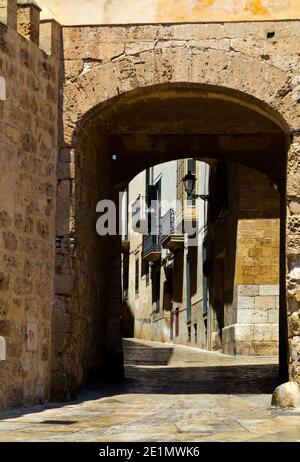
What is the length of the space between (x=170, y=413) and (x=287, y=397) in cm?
117

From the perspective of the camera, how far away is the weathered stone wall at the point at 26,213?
31.7 feet

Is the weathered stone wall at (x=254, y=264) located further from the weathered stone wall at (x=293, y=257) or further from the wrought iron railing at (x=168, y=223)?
the weathered stone wall at (x=293, y=257)

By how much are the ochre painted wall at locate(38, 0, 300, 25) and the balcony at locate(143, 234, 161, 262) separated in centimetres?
1991

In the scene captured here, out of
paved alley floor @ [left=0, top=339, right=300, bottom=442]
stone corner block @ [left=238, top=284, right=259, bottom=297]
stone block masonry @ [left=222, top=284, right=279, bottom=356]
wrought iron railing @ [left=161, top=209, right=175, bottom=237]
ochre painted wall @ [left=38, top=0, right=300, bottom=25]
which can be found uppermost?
ochre painted wall @ [left=38, top=0, right=300, bottom=25]

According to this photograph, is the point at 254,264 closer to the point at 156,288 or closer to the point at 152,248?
the point at 152,248

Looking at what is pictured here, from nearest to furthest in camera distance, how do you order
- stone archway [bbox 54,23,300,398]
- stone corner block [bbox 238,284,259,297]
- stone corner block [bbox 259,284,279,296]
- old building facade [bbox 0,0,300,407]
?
old building facade [bbox 0,0,300,407], stone archway [bbox 54,23,300,398], stone corner block [bbox 259,284,279,296], stone corner block [bbox 238,284,259,297]

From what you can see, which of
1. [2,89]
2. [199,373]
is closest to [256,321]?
[199,373]

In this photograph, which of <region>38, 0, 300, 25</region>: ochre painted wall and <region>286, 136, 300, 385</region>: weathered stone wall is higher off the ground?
<region>38, 0, 300, 25</region>: ochre painted wall

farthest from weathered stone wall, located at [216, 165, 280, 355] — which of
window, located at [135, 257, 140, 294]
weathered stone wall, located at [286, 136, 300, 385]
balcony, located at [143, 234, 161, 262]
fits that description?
window, located at [135, 257, 140, 294]

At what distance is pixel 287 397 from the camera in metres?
9.34

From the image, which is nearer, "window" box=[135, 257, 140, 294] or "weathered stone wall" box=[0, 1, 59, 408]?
"weathered stone wall" box=[0, 1, 59, 408]

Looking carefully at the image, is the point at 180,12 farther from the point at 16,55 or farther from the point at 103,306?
the point at 103,306

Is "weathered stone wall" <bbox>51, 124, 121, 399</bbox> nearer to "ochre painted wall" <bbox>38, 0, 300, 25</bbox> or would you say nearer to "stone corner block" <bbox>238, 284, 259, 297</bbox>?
"ochre painted wall" <bbox>38, 0, 300, 25</bbox>

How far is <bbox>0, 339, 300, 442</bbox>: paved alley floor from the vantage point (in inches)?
279
